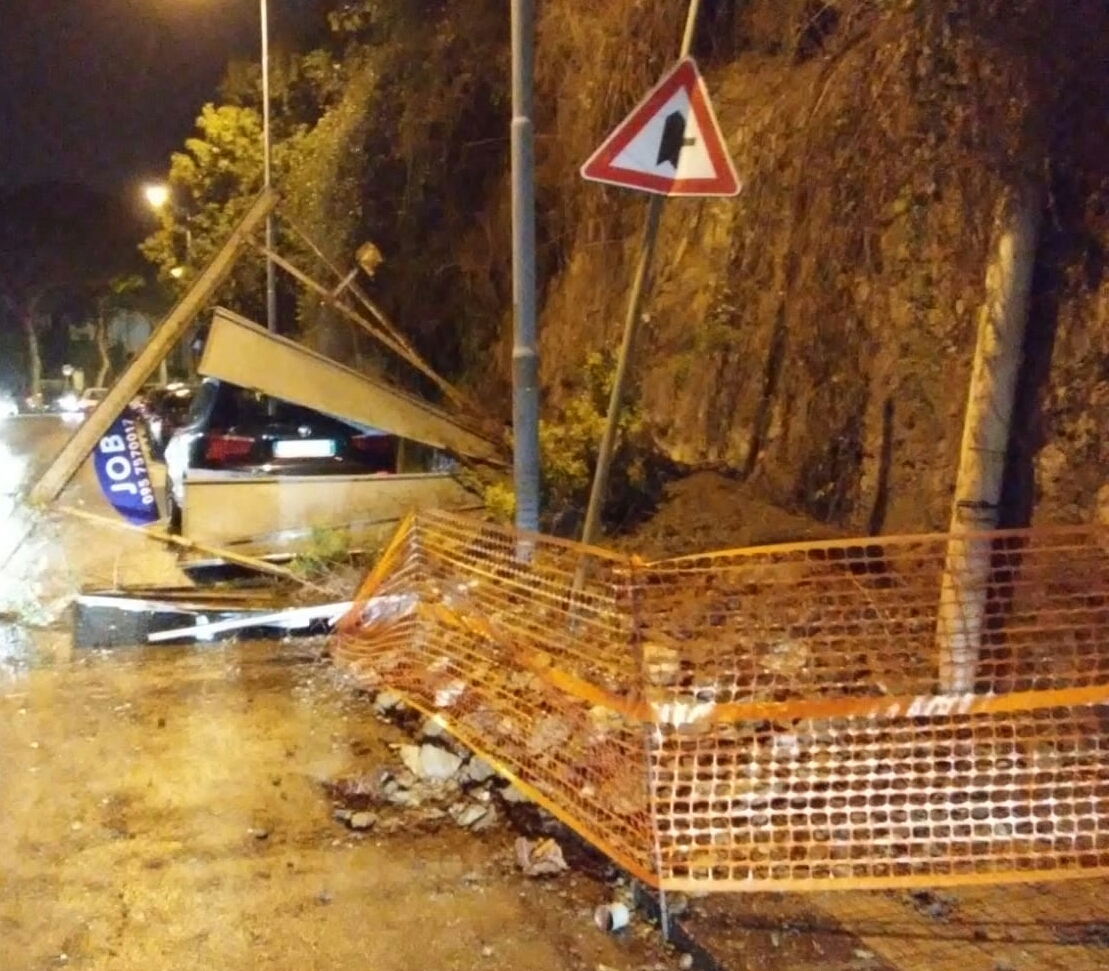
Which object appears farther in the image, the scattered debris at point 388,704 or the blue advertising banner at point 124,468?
the blue advertising banner at point 124,468

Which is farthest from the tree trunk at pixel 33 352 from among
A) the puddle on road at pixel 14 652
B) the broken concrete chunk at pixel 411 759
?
the broken concrete chunk at pixel 411 759

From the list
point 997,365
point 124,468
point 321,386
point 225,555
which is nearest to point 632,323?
point 997,365

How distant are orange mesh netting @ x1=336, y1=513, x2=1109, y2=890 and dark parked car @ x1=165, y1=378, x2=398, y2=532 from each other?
5.84m

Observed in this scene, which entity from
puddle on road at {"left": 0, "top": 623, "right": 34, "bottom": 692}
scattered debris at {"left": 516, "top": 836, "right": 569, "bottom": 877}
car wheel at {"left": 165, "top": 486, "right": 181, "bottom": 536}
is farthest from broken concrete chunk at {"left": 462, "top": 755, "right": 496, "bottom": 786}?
car wheel at {"left": 165, "top": 486, "right": 181, "bottom": 536}

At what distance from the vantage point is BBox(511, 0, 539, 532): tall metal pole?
720 cm

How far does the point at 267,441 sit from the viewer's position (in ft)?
37.6

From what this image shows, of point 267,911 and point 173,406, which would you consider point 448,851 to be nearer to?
point 267,911

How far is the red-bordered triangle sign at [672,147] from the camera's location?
584 cm

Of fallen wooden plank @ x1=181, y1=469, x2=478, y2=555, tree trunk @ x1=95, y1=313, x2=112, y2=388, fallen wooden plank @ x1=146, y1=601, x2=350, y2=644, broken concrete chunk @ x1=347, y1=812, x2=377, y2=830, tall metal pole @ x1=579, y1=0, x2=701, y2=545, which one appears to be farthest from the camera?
tree trunk @ x1=95, y1=313, x2=112, y2=388

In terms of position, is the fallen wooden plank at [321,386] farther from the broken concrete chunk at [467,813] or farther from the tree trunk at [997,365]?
the tree trunk at [997,365]

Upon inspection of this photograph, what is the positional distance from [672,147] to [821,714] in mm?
2855

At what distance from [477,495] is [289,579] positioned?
1.99 metres

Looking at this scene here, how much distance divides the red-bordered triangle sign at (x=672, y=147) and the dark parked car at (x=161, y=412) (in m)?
13.9

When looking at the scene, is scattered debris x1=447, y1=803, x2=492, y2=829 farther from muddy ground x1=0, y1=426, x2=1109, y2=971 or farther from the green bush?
the green bush
